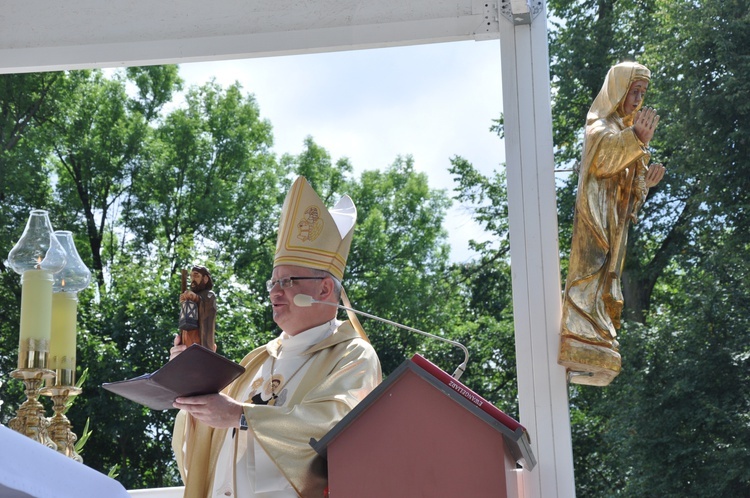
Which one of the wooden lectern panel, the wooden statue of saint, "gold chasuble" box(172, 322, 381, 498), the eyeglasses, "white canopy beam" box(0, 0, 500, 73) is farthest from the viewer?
"white canopy beam" box(0, 0, 500, 73)

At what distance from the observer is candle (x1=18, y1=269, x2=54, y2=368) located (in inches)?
117

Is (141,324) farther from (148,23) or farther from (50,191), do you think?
(148,23)

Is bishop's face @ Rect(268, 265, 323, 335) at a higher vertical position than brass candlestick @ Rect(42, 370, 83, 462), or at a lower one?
higher

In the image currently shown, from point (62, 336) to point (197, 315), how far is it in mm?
548

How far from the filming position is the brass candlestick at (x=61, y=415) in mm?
3101

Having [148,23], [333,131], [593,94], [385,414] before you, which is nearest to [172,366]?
[385,414]

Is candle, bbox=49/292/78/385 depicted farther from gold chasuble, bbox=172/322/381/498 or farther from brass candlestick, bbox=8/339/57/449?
gold chasuble, bbox=172/322/381/498

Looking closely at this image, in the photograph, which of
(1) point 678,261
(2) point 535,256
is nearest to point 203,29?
(2) point 535,256

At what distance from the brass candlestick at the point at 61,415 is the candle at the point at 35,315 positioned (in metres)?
0.14

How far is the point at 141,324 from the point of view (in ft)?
47.8

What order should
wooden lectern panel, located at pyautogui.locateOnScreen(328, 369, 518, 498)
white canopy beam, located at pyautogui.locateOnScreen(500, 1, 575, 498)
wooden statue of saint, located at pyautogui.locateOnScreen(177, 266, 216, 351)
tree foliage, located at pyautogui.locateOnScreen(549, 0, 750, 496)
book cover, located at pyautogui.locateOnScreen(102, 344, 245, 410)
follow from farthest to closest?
1. tree foliage, located at pyautogui.locateOnScreen(549, 0, 750, 496)
2. white canopy beam, located at pyautogui.locateOnScreen(500, 1, 575, 498)
3. wooden statue of saint, located at pyautogui.locateOnScreen(177, 266, 216, 351)
4. book cover, located at pyautogui.locateOnScreen(102, 344, 245, 410)
5. wooden lectern panel, located at pyautogui.locateOnScreen(328, 369, 518, 498)

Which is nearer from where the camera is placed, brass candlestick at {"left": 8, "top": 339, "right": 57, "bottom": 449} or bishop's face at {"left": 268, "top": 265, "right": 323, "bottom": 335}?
brass candlestick at {"left": 8, "top": 339, "right": 57, "bottom": 449}

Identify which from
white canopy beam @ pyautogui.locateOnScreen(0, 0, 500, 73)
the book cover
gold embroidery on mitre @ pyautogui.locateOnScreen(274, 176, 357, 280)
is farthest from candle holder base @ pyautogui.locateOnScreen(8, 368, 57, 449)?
white canopy beam @ pyautogui.locateOnScreen(0, 0, 500, 73)

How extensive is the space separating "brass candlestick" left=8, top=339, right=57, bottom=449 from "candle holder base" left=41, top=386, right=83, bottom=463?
74 mm
